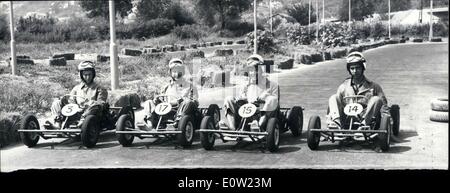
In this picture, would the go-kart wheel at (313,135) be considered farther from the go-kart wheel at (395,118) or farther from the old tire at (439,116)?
the old tire at (439,116)

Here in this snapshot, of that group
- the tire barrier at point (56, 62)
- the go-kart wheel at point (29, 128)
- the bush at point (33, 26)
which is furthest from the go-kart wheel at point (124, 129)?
the bush at point (33, 26)

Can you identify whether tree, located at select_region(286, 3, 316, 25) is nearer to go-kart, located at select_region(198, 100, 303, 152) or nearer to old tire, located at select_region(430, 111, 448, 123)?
old tire, located at select_region(430, 111, 448, 123)

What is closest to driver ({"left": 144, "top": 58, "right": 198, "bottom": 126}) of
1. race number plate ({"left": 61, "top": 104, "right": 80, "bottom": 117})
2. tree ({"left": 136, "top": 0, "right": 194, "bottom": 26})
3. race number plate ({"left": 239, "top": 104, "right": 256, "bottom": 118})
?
race number plate ({"left": 239, "top": 104, "right": 256, "bottom": 118})

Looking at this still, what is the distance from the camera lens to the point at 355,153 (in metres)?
8.16

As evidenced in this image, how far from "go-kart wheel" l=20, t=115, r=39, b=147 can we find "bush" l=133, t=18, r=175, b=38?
50.4 ft

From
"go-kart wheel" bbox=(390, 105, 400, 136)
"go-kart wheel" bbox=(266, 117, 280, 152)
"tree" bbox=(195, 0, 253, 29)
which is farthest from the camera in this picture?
"tree" bbox=(195, 0, 253, 29)

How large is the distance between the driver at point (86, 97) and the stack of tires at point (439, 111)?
5639 mm

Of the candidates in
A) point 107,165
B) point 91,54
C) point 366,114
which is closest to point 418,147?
A: point 366,114

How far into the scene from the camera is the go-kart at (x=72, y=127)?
8742 millimetres

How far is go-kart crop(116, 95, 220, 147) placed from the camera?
340 inches

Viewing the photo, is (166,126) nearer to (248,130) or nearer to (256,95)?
(248,130)
